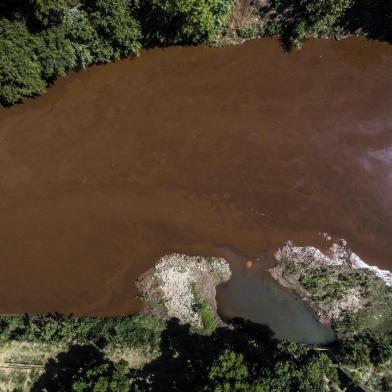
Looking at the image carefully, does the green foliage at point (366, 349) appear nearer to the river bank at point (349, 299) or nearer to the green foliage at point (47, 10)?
the river bank at point (349, 299)

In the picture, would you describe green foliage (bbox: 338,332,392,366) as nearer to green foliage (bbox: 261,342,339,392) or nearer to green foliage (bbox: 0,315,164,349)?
green foliage (bbox: 261,342,339,392)

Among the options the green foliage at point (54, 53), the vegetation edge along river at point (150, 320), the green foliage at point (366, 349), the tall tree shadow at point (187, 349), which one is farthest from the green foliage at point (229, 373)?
the green foliage at point (54, 53)

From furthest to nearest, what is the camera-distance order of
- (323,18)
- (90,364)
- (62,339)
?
(323,18)
(62,339)
(90,364)

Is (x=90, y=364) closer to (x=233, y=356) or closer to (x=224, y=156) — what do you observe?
(x=233, y=356)

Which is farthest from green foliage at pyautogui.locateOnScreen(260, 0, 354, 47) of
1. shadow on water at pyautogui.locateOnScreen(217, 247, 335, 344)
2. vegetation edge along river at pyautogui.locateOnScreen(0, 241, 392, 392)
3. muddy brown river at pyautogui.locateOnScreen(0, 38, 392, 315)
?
shadow on water at pyautogui.locateOnScreen(217, 247, 335, 344)

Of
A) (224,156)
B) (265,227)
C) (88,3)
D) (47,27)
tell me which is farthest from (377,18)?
(47,27)
